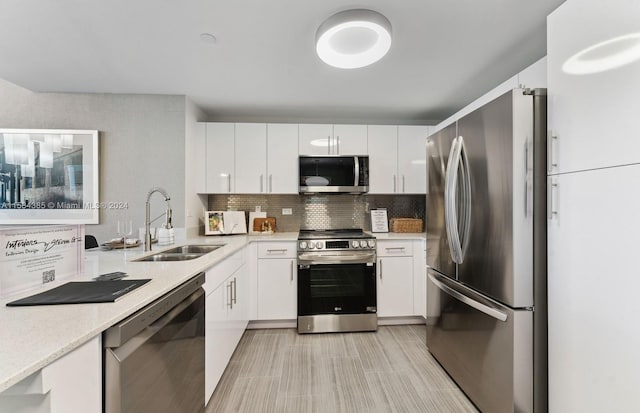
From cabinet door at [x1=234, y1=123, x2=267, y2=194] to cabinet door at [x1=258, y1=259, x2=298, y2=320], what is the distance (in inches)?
34.5

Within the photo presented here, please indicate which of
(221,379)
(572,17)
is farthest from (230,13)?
(221,379)

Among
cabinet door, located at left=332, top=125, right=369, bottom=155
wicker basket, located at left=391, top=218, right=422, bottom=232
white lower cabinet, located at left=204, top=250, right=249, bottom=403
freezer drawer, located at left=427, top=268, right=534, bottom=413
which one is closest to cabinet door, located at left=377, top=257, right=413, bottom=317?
wicker basket, located at left=391, top=218, right=422, bottom=232

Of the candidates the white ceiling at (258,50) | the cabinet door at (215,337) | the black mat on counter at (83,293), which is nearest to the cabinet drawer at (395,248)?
the white ceiling at (258,50)

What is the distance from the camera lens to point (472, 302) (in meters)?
1.69

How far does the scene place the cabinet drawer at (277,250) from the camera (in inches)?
113

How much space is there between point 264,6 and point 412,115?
7.82 feet

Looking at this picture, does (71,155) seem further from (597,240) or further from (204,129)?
(597,240)

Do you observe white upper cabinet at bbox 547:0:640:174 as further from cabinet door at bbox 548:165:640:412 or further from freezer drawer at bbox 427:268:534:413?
freezer drawer at bbox 427:268:534:413

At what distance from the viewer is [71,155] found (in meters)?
2.76

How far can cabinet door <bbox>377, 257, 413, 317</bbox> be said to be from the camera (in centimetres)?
292

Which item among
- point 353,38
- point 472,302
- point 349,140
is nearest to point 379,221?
point 349,140

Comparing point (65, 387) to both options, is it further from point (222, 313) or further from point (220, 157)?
point (220, 157)

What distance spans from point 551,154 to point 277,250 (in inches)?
89.7

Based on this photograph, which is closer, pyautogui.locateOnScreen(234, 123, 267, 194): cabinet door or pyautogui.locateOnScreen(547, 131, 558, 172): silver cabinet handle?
pyautogui.locateOnScreen(547, 131, 558, 172): silver cabinet handle
